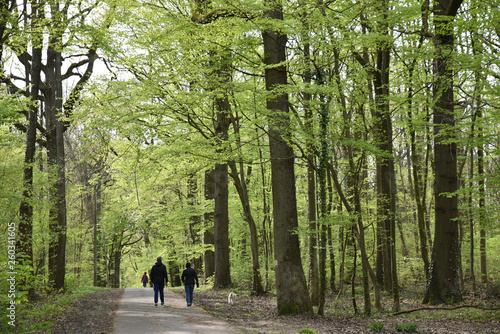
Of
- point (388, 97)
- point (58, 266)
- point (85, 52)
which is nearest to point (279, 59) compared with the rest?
point (388, 97)

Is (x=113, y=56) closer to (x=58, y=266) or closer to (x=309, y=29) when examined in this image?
(x=309, y=29)

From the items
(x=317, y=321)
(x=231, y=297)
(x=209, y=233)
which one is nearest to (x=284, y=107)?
(x=317, y=321)

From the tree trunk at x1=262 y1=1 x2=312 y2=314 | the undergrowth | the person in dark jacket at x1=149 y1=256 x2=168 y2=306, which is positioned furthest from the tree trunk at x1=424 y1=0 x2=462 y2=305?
the undergrowth

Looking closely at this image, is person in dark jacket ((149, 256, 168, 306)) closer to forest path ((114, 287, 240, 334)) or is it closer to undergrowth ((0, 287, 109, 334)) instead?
forest path ((114, 287, 240, 334))

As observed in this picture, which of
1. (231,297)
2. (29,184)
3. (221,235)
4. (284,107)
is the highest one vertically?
(284,107)

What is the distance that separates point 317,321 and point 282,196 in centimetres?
337

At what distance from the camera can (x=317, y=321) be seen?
32.0 feet

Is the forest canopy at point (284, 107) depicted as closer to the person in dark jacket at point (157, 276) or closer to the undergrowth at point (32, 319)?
the undergrowth at point (32, 319)

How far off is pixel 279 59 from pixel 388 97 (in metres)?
3.38

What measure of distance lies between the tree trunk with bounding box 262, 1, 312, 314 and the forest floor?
0.58 meters

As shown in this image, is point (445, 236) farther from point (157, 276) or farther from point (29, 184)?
point (29, 184)

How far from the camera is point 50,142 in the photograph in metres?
17.8

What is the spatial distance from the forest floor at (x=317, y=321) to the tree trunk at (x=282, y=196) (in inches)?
22.9

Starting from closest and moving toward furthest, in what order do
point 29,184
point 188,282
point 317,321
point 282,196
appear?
point 317,321, point 282,196, point 188,282, point 29,184
